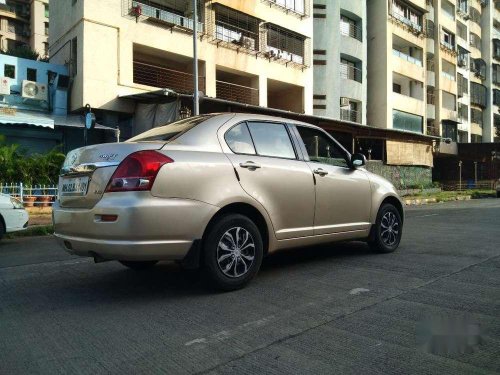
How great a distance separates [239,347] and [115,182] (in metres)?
1.75

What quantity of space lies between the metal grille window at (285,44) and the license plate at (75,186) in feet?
71.5

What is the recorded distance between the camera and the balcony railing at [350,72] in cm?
3044

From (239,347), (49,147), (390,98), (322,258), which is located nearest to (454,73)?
(390,98)

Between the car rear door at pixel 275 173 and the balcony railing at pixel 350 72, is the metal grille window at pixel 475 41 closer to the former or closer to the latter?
the balcony railing at pixel 350 72

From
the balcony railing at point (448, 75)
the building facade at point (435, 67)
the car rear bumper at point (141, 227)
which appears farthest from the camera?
the balcony railing at point (448, 75)

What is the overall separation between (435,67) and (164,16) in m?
28.9

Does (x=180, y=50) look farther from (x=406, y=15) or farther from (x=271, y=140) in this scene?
(x=406, y=15)

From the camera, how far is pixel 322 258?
5.79 meters

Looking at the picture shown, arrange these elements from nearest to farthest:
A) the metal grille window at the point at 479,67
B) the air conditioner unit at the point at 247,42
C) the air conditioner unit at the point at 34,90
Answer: the air conditioner unit at the point at 34,90 → the air conditioner unit at the point at 247,42 → the metal grille window at the point at 479,67

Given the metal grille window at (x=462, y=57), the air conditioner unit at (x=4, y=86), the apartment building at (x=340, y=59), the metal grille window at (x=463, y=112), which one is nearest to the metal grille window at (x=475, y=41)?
the metal grille window at (x=462, y=57)

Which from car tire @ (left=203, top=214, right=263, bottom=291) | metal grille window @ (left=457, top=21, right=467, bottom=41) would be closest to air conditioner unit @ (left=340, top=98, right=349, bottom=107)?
metal grille window @ (left=457, top=21, right=467, bottom=41)

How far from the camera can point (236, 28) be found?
24.2 m

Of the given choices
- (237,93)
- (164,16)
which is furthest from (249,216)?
(237,93)

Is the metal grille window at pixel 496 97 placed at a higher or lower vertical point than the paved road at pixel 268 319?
higher
